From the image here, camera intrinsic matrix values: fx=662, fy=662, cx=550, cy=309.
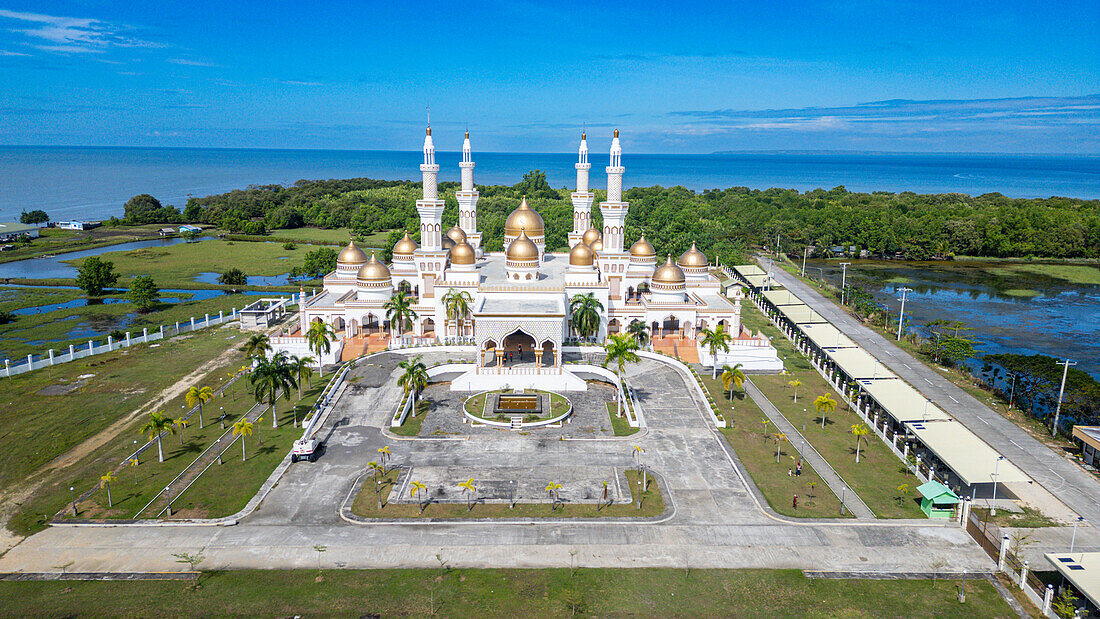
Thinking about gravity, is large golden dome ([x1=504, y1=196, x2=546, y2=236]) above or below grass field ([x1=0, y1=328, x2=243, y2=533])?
above

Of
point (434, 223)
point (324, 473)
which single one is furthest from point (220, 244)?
point (324, 473)

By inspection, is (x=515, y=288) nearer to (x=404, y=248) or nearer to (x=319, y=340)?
(x=319, y=340)

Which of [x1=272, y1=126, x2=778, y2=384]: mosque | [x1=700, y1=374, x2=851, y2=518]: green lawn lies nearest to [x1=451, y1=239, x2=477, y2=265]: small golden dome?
[x1=272, y1=126, x2=778, y2=384]: mosque

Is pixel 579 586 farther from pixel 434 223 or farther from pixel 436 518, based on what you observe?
pixel 434 223

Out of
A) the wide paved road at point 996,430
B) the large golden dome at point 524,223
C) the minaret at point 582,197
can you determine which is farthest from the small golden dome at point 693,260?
the large golden dome at point 524,223

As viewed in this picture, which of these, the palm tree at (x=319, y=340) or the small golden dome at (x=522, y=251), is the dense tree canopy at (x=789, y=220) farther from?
the palm tree at (x=319, y=340)

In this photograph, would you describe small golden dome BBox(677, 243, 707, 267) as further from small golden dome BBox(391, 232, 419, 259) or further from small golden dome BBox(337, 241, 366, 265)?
small golden dome BBox(337, 241, 366, 265)
